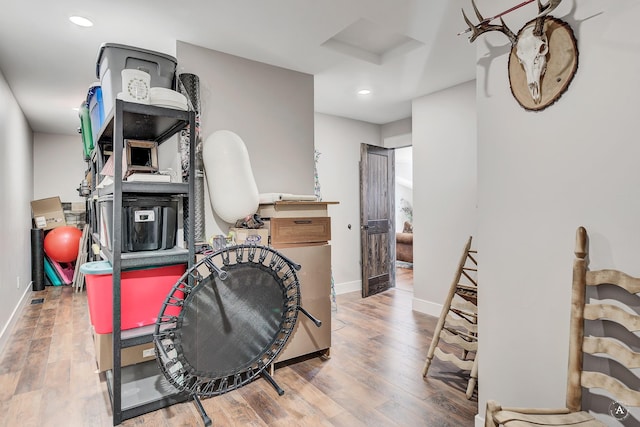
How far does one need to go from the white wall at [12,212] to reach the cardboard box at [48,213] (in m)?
0.37

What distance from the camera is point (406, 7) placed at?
232 centimetres

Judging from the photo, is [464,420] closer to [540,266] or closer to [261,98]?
[540,266]

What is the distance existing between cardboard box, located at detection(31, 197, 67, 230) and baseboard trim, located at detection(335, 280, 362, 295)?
4692 millimetres

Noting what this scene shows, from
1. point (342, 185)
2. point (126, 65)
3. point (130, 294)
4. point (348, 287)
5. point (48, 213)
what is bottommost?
point (348, 287)

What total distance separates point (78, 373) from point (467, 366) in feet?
9.15

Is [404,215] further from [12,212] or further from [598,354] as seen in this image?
[598,354]

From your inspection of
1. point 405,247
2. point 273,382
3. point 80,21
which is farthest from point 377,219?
point 80,21

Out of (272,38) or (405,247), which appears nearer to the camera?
(272,38)

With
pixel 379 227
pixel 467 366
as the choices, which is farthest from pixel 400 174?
pixel 467 366

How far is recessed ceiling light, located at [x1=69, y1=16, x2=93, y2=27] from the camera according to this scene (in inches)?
93.9

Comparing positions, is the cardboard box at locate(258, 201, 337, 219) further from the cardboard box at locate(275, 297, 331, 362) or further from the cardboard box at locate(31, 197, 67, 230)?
the cardboard box at locate(31, 197, 67, 230)

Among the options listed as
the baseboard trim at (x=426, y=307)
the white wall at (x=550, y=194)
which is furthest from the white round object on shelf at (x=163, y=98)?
A: the baseboard trim at (x=426, y=307)

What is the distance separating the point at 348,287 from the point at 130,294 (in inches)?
132

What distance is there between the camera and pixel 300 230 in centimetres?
271
